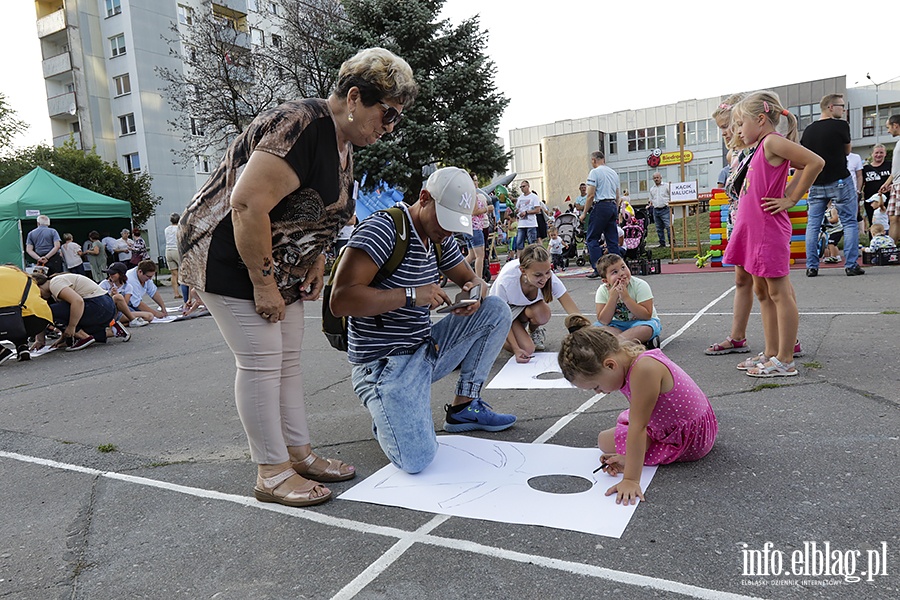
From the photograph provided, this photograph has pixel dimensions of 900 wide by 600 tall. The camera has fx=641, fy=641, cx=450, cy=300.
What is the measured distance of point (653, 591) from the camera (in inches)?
70.9

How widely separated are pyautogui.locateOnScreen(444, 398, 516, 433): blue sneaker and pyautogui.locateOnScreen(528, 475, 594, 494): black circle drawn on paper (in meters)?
0.70

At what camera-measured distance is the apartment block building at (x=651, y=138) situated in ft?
179

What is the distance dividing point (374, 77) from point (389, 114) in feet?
0.56

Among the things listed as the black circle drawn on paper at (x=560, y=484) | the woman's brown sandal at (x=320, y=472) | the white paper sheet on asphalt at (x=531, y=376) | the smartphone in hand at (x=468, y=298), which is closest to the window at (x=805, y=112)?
the white paper sheet on asphalt at (x=531, y=376)

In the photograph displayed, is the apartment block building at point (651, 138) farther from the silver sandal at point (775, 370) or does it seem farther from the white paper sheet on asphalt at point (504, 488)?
the white paper sheet on asphalt at point (504, 488)

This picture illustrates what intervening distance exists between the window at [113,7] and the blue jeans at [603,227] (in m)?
33.1

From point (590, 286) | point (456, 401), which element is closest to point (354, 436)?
point (456, 401)

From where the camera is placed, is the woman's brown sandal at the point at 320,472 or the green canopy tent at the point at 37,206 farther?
the green canopy tent at the point at 37,206

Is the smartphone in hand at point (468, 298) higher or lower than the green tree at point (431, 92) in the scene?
lower

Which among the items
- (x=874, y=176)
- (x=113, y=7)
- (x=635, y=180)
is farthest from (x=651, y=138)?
(x=874, y=176)

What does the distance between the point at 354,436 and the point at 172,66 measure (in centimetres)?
3668

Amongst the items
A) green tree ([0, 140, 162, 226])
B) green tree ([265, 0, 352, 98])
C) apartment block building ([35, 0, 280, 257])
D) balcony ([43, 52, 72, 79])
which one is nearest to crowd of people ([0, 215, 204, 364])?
green tree ([265, 0, 352, 98])

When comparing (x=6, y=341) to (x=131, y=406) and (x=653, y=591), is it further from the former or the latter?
(x=653, y=591)

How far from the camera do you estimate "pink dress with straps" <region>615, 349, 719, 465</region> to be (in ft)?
8.41
